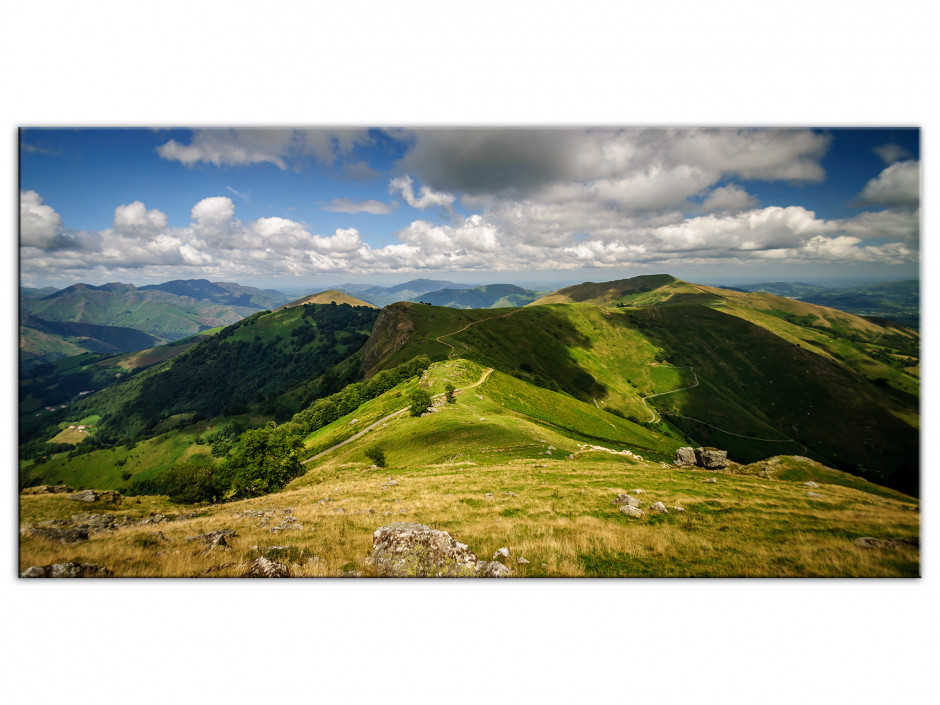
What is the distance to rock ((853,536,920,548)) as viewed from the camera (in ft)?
32.1

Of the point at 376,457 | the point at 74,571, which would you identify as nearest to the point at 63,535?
the point at 74,571

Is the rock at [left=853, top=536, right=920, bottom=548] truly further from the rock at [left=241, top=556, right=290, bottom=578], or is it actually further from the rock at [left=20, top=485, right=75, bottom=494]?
the rock at [left=20, top=485, right=75, bottom=494]

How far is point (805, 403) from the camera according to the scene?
348 ft

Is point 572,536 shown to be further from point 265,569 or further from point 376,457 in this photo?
point 376,457

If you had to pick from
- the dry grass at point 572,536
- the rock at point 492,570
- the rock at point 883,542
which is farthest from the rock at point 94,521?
the rock at point 883,542

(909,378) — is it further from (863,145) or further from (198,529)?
(198,529)

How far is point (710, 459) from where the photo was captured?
24.7m

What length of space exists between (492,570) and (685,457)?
80.8ft

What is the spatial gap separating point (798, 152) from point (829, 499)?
47.4 feet

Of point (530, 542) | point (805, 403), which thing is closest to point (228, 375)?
point (530, 542)

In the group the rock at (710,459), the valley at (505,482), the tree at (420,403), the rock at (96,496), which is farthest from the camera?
the tree at (420,403)

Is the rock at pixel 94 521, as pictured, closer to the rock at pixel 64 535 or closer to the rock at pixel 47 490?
the rock at pixel 64 535

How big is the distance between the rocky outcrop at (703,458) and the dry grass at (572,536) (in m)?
9.61

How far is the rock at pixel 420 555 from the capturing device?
9.13 metres
